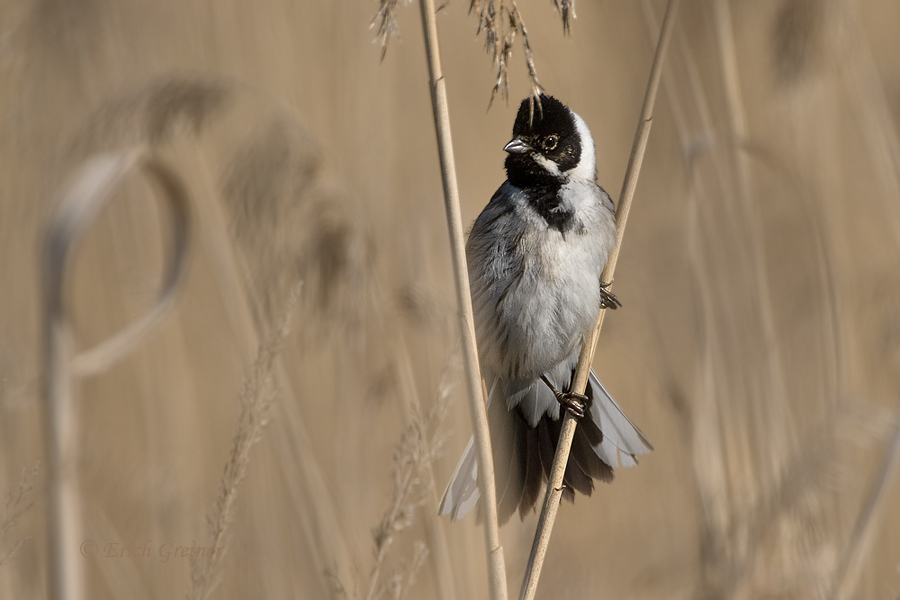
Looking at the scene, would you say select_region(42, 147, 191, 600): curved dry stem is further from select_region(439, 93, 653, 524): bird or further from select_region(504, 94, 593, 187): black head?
select_region(504, 94, 593, 187): black head

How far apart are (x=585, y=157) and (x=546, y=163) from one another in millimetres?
200

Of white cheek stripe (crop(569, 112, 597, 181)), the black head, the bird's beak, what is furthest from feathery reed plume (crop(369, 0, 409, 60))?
white cheek stripe (crop(569, 112, 597, 181))

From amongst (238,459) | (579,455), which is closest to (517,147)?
(579,455)

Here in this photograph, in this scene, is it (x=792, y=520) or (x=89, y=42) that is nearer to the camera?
(x=792, y=520)

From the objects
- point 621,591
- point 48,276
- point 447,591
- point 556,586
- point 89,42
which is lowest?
point 621,591

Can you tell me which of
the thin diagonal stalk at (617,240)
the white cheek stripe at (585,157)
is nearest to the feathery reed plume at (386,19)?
the thin diagonal stalk at (617,240)

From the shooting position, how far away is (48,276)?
1165 mm

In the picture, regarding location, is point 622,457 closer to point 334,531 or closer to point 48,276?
point 334,531

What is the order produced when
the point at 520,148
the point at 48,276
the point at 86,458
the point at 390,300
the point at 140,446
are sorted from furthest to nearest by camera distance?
the point at 140,446, the point at 86,458, the point at 390,300, the point at 520,148, the point at 48,276

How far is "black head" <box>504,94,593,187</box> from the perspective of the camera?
2166 millimetres

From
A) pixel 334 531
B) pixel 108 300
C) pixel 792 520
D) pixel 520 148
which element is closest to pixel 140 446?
pixel 108 300

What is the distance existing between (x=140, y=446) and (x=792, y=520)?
7.82 feet

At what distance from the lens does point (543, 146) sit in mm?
2184

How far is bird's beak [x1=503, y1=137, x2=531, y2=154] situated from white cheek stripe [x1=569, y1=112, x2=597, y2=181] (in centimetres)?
19
